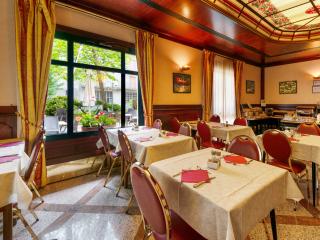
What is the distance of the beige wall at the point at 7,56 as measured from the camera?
2.84 metres

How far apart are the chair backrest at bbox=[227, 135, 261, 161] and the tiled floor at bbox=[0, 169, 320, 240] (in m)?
0.67

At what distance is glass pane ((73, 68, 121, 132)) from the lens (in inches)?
151

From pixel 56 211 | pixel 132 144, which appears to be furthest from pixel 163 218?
pixel 56 211

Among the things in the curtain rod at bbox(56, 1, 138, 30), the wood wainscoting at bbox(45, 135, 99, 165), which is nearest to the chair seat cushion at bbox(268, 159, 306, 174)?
the wood wainscoting at bbox(45, 135, 99, 165)

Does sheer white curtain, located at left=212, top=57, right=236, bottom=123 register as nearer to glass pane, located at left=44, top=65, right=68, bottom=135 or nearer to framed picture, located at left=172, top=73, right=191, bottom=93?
framed picture, located at left=172, top=73, right=191, bottom=93

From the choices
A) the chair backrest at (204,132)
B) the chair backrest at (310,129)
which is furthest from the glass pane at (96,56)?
the chair backrest at (310,129)

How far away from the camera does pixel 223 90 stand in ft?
21.3

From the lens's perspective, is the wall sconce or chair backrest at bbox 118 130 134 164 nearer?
chair backrest at bbox 118 130 134 164

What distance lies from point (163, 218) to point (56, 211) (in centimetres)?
187

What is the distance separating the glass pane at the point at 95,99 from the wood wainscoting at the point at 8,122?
103 centimetres

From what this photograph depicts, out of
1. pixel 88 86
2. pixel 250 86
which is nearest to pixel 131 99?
pixel 88 86

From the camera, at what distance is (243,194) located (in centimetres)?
113

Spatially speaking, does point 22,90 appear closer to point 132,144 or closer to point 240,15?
point 132,144

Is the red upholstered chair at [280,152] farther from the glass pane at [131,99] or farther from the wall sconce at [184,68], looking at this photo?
the wall sconce at [184,68]
